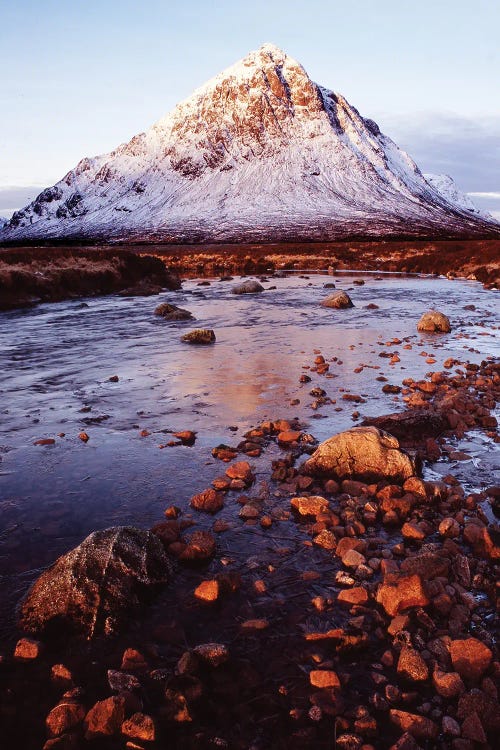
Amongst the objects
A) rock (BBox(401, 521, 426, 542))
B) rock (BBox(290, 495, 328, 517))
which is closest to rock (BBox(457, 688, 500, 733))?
rock (BBox(401, 521, 426, 542))

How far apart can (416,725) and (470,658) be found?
733 millimetres

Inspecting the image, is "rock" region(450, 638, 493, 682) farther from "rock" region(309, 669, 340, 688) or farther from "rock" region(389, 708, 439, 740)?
"rock" region(309, 669, 340, 688)

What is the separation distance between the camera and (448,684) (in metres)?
3.78

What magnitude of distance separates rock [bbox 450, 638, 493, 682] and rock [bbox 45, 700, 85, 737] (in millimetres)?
2778

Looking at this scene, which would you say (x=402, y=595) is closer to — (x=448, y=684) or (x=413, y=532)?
(x=448, y=684)

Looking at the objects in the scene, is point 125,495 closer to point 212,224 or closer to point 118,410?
point 118,410

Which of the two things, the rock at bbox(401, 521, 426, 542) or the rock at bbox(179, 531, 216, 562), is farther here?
the rock at bbox(401, 521, 426, 542)

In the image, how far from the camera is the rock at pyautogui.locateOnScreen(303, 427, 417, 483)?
688 centimetres

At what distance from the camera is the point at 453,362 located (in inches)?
540

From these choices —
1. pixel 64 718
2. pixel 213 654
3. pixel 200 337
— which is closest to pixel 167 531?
pixel 213 654

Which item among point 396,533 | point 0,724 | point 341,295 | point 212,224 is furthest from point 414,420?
point 212,224

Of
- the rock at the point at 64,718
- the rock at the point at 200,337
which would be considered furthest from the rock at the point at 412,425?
Answer: the rock at the point at 200,337

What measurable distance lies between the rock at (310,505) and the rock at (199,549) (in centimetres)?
122

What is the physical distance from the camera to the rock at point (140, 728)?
3.50 metres
